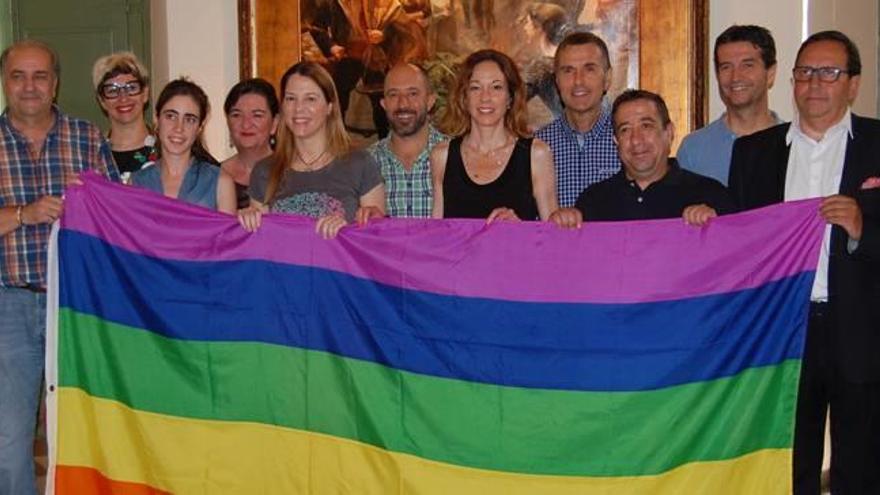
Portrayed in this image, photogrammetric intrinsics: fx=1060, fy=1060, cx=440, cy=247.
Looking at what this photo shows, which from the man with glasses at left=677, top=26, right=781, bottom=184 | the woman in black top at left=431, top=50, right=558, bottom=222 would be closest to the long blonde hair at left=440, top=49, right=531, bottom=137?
the woman in black top at left=431, top=50, right=558, bottom=222

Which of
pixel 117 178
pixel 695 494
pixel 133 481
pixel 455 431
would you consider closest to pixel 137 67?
pixel 117 178

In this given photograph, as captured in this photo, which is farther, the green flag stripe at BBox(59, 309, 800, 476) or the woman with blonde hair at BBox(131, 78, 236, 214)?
the woman with blonde hair at BBox(131, 78, 236, 214)

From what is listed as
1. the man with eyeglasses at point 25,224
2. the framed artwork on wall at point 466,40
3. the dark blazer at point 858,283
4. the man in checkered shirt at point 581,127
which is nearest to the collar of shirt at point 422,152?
the man in checkered shirt at point 581,127

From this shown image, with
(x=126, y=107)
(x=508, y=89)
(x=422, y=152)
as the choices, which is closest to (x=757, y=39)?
(x=508, y=89)

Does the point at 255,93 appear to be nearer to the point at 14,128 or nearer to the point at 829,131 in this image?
the point at 14,128

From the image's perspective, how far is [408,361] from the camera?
11.6ft

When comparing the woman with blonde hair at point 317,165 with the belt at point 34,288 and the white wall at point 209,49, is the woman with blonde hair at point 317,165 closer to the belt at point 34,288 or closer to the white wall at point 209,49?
the belt at point 34,288

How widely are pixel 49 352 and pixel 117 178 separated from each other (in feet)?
2.35

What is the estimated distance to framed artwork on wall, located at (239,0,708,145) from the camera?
5656mm

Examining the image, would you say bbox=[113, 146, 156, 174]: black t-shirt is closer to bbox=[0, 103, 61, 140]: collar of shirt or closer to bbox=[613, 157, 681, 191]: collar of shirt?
bbox=[0, 103, 61, 140]: collar of shirt

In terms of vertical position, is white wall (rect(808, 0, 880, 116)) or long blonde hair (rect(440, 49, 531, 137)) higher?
white wall (rect(808, 0, 880, 116))

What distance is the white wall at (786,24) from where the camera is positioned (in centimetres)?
562

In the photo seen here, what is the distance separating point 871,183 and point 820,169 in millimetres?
184

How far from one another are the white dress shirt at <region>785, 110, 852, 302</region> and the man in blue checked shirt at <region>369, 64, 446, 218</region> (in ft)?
4.60
